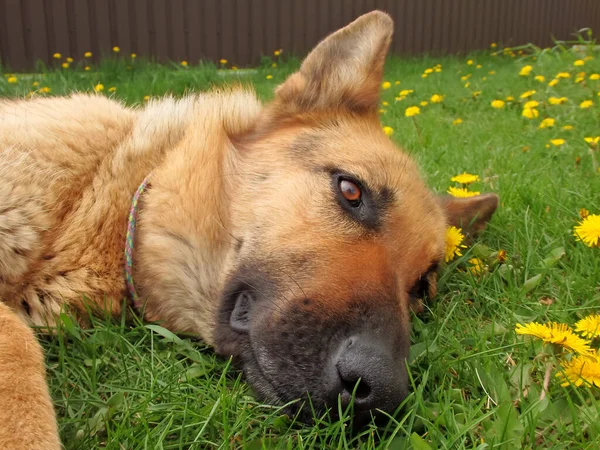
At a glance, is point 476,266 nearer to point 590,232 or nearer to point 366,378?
point 590,232

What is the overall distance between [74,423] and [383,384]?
880mm

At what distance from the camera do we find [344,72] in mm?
2693

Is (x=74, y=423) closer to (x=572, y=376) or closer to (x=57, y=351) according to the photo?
(x=57, y=351)

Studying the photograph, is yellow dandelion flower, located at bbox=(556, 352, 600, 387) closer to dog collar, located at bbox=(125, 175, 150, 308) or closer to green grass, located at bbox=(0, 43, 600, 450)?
green grass, located at bbox=(0, 43, 600, 450)

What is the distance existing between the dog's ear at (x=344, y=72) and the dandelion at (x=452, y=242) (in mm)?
714

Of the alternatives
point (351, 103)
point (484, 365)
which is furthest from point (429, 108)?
point (484, 365)

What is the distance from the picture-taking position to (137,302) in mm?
2209

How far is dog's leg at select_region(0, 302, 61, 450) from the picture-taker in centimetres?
135

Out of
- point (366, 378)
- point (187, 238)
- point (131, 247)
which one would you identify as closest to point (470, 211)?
point (187, 238)

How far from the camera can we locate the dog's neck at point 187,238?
2.20 m

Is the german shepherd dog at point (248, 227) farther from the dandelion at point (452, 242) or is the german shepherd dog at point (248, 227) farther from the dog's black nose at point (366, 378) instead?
the dandelion at point (452, 242)

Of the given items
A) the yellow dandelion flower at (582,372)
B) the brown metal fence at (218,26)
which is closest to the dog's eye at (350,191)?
the yellow dandelion flower at (582,372)

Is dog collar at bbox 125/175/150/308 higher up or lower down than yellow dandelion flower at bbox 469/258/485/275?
higher up

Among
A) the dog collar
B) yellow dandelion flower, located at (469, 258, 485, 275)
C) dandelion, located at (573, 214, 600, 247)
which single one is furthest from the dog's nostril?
dandelion, located at (573, 214, 600, 247)
